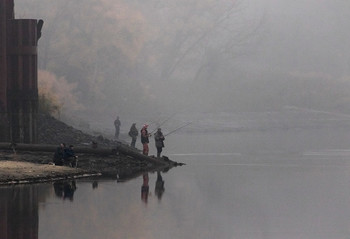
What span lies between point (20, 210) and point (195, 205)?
4.87 m

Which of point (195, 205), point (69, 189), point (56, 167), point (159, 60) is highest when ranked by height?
point (159, 60)

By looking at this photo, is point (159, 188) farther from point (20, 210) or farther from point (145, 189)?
point (20, 210)

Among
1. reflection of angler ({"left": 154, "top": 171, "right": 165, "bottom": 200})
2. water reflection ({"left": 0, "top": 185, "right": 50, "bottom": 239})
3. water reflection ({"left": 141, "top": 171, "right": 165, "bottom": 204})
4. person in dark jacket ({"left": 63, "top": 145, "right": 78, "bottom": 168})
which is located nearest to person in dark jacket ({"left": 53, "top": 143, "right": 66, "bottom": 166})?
person in dark jacket ({"left": 63, "top": 145, "right": 78, "bottom": 168})

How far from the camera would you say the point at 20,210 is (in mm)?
26734

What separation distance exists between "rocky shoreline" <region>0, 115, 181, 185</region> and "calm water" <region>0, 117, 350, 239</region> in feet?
4.56

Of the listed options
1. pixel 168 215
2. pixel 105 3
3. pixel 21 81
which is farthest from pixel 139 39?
pixel 168 215

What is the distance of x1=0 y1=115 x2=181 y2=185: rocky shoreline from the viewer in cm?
3662

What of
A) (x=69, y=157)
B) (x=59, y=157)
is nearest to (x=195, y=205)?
(x=59, y=157)

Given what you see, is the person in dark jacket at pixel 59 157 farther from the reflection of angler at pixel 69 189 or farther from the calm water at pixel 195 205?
the reflection of angler at pixel 69 189

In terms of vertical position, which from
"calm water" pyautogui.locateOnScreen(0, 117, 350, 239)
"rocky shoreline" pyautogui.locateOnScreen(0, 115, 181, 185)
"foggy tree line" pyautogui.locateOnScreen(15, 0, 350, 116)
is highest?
"foggy tree line" pyautogui.locateOnScreen(15, 0, 350, 116)

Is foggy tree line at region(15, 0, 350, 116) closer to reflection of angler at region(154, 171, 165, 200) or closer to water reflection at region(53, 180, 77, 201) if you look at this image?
reflection of angler at region(154, 171, 165, 200)

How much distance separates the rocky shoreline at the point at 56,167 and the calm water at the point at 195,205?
139cm

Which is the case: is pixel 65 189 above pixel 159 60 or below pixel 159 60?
below

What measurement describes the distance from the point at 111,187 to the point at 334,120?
81357 mm
